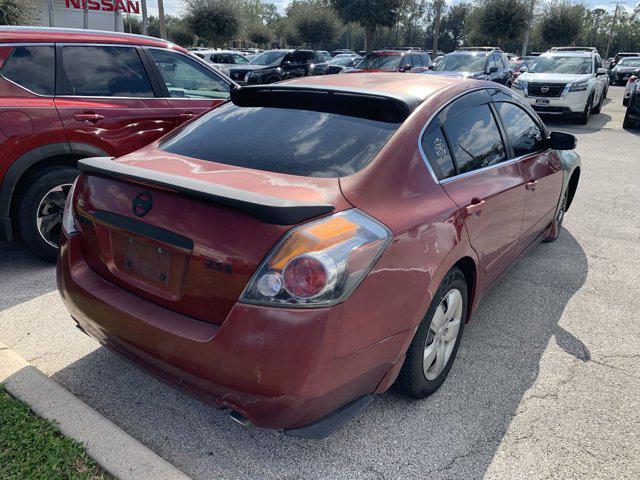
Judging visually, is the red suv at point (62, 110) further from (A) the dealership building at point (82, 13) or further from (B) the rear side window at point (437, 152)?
(A) the dealership building at point (82, 13)

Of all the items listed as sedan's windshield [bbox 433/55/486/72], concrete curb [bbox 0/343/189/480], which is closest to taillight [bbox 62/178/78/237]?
concrete curb [bbox 0/343/189/480]

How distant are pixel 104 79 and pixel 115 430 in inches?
133

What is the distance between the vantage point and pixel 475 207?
108 inches

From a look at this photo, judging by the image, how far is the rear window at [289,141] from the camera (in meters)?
2.36

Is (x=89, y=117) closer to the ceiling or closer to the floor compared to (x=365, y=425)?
closer to the ceiling

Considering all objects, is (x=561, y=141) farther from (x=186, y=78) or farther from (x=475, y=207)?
(x=186, y=78)

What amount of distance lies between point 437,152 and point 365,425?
1445 mm

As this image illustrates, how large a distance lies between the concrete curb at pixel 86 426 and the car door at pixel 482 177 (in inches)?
74.2

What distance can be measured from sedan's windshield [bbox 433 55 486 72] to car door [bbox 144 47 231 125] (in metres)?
11.0

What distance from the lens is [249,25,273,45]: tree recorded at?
61562 millimetres

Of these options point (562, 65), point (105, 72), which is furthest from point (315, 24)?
point (105, 72)

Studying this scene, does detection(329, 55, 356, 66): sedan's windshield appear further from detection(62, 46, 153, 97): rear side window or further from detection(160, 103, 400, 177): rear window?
detection(160, 103, 400, 177): rear window

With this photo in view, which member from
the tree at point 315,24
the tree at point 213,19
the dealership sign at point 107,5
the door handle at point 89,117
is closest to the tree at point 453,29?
the tree at point 315,24

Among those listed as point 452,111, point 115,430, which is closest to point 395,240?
point 452,111
